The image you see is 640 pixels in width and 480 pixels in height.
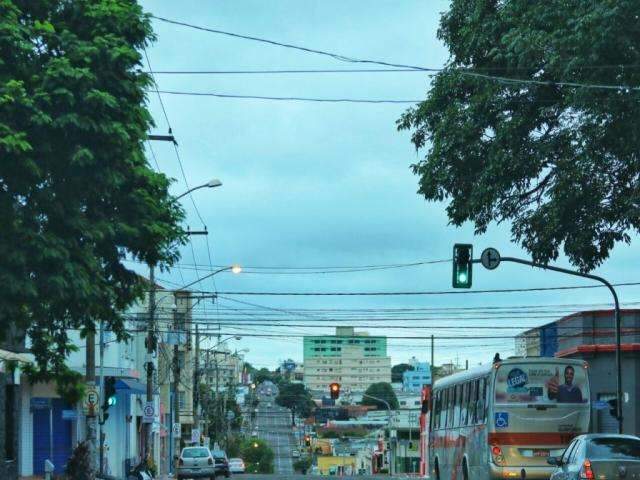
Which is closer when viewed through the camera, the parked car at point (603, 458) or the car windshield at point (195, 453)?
the parked car at point (603, 458)

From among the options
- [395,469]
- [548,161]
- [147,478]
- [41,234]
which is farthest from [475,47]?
[395,469]

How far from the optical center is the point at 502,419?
27.6 meters

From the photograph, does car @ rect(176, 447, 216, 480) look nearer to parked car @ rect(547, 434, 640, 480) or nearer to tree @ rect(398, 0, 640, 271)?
tree @ rect(398, 0, 640, 271)

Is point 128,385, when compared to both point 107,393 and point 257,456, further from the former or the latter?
point 257,456

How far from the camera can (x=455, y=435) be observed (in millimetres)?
32531

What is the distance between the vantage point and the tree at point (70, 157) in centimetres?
1534

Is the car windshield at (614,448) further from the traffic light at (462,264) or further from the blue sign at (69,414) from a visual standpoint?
the blue sign at (69,414)

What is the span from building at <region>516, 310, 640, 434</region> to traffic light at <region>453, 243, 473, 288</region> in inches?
536

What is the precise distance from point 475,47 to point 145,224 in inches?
394

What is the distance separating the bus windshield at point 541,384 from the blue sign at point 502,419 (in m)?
0.29

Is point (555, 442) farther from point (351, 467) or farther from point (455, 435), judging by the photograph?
point (351, 467)

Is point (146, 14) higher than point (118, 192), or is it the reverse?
point (146, 14)

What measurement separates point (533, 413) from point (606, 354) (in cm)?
1883

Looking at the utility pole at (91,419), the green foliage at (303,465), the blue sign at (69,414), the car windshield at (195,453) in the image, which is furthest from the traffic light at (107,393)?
the green foliage at (303,465)
